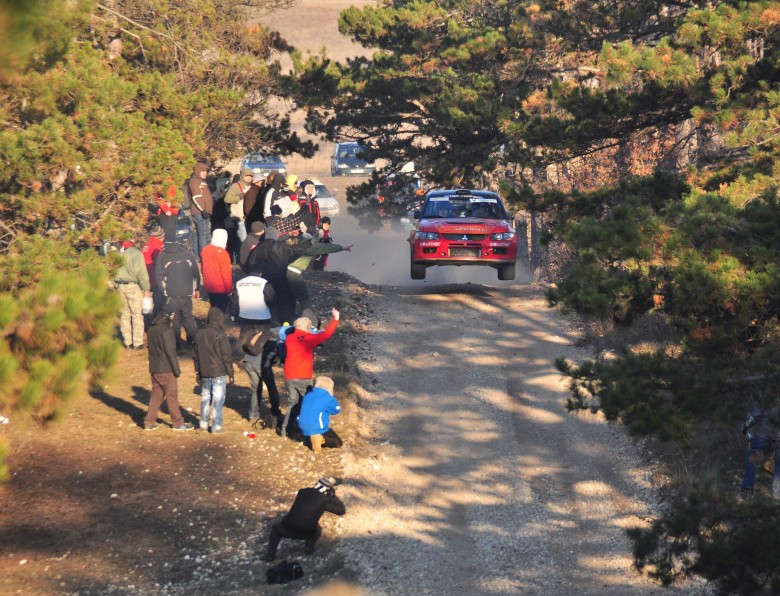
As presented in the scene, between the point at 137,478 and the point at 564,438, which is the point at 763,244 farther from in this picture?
the point at 137,478

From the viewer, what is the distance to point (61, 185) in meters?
14.2

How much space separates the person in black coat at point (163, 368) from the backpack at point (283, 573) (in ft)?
12.5

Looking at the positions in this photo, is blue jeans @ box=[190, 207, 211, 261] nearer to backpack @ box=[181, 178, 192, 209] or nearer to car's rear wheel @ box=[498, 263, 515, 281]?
backpack @ box=[181, 178, 192, 209]

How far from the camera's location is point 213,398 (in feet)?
44.5

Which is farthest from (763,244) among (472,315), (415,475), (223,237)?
(472,315)

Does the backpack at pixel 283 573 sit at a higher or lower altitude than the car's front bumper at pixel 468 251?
lower

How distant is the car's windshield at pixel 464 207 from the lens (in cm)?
2148

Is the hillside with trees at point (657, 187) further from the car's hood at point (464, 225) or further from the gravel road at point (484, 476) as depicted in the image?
the car's hood at point (464, 225)

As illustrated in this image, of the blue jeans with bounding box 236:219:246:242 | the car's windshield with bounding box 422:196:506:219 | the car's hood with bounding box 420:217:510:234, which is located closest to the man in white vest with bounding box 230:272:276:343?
the blue jeans with bounding box 236:219:246:242

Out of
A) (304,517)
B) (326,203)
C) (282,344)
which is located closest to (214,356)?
(282,344)

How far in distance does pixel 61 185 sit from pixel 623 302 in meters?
9.05

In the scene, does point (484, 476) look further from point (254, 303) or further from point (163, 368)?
point (163, 368)

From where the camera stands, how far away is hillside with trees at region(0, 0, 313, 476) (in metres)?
6.47

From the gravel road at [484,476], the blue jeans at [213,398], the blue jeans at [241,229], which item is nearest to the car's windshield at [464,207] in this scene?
the gravel road at [484,476]
